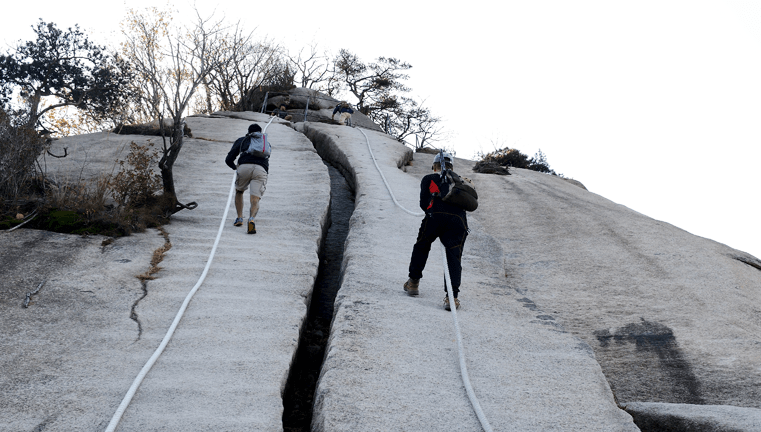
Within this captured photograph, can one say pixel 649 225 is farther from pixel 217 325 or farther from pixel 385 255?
pixel 217 325

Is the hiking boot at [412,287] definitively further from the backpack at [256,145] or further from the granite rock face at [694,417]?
the backpack at [256,145]

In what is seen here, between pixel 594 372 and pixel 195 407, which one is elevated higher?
pixel 594 372

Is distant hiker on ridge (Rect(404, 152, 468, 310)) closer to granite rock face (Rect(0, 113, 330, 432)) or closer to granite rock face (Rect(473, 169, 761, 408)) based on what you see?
granite rock face (Rect(0, 113, 330, 432))

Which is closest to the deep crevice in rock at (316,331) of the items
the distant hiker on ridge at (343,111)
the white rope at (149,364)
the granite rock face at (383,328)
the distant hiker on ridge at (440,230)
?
the granite rock face at (383,328)

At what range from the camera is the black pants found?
537 cm

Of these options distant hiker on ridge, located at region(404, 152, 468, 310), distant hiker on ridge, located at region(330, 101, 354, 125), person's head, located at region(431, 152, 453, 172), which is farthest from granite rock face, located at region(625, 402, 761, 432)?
distant hiker on ridge, located at region(330, 101, 354, 125)

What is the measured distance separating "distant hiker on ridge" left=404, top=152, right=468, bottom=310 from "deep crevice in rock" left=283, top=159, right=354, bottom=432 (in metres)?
1.15

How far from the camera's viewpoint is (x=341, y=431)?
10.4 ft

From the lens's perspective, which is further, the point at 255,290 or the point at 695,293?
the point at 695,293

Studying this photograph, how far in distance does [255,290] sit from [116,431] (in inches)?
99.4

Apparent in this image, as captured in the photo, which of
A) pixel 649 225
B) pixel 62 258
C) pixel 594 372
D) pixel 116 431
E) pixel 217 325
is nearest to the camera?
pixel 116 431

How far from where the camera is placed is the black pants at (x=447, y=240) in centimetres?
537

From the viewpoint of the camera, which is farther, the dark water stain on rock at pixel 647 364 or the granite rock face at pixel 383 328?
the dark water stain on rock at pixel 647 364

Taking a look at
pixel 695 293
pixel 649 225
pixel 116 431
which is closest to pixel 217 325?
pixel 116 431
